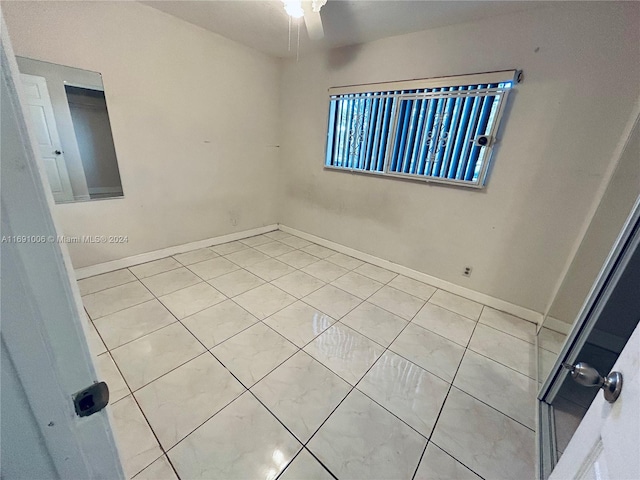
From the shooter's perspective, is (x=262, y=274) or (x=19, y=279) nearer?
(x=19, y=279)

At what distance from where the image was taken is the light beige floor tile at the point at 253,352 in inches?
62.4

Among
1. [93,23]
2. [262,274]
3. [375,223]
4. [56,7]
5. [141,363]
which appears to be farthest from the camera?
[375,223]

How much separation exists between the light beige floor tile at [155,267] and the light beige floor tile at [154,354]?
101cm

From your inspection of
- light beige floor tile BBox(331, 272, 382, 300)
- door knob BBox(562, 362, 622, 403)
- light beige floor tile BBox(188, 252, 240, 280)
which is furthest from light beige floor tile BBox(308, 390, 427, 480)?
light beige floor tile BBox(188, 252, 240, 280)

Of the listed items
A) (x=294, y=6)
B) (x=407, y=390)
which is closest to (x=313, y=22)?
(x=294, y=6)

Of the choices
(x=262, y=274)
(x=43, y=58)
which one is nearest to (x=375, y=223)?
(x=262, y=274)

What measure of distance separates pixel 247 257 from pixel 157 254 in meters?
1.00

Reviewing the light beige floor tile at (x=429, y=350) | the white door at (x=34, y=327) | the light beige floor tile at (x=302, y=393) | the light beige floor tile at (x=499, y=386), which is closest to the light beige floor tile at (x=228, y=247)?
the light beige floor tile at (x=302, y=393)

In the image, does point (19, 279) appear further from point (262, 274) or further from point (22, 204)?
point (262, 274)

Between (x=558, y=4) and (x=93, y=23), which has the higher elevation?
(x=558, y=4)

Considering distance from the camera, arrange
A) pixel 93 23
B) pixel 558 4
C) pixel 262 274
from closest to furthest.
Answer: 1. pixel 558 4
2. pixel 93 23
3. pixel 262 274

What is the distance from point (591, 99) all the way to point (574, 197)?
680mm

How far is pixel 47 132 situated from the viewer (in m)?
2.01

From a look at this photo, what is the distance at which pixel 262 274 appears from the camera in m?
2.78
